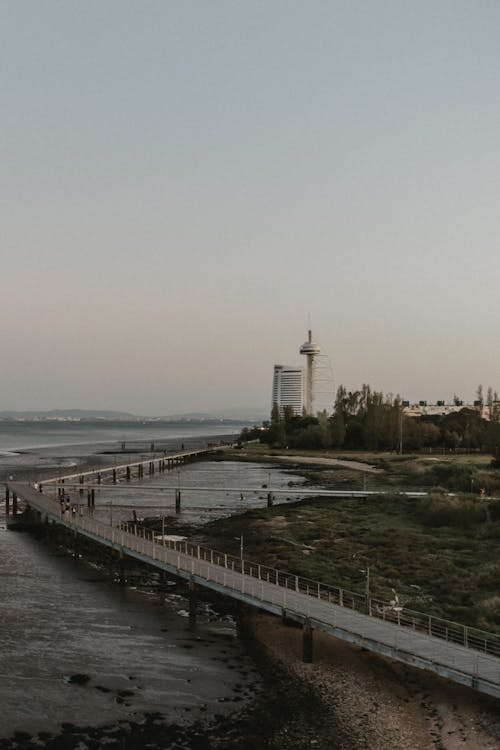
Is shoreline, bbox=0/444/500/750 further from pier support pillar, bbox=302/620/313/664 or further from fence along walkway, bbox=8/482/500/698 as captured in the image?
fence along walkway, bbox=8/482/500/698

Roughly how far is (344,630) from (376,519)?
141 ft

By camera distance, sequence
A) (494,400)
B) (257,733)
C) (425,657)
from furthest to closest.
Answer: (494,400) → (425,657) → (257,733)

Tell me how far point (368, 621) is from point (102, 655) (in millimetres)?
12346

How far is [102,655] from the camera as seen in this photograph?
109ft

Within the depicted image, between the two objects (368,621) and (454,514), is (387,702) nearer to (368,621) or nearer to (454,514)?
(368,621)

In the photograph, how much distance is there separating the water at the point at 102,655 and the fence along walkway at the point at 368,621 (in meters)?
2.31

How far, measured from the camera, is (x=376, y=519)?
72625 millimetres

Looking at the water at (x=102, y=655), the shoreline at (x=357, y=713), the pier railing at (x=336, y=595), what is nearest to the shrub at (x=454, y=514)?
the pier railing at (x=336, y=595)

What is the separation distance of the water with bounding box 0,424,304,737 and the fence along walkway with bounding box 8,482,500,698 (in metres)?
2.31

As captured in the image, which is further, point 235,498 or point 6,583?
point 235,498

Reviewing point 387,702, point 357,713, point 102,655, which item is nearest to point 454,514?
point 387,702

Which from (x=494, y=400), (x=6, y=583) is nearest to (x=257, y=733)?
(x=6, y=583)

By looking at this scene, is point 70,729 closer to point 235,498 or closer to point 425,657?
point 425,657

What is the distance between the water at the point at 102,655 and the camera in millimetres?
27547
